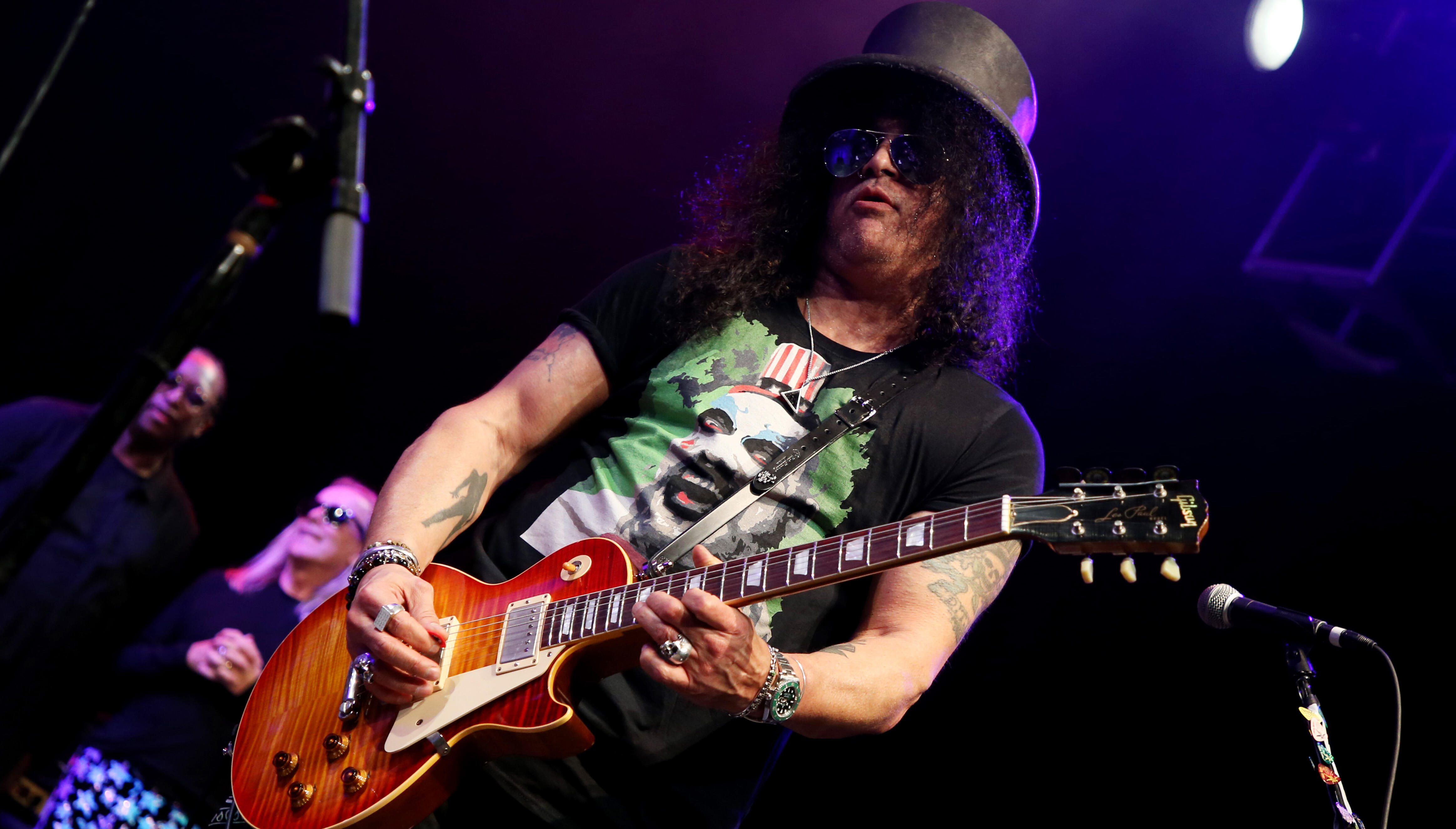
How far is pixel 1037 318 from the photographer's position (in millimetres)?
4168

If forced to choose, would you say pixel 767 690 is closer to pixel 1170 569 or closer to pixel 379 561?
pixel 1170 569

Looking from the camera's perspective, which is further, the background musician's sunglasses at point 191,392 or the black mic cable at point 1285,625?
the background musician's sunglasses at point 191,392

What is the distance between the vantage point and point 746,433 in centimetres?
245

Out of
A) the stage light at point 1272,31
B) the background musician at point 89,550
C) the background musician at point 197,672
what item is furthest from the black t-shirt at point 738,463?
the background musician at point 89,550

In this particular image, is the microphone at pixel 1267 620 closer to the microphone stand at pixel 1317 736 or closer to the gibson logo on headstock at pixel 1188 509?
the microphone stand at pixel 1317 736

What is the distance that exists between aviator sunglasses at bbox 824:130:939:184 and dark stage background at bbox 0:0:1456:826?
1082 mm

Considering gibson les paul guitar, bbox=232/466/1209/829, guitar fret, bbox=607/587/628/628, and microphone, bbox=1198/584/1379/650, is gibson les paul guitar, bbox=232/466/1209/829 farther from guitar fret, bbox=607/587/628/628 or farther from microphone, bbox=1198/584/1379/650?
microphone, bbox=1198/584/1379/650

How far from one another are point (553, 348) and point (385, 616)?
36.7 inches

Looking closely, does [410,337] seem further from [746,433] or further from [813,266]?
[746,433]

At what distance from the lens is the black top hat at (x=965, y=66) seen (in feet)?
9.27

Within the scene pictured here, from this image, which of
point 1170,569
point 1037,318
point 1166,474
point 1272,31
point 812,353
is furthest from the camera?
point 1037,318

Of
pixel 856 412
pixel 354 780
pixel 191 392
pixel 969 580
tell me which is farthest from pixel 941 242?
pixel 191 392

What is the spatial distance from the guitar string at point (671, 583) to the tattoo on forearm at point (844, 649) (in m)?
0.25

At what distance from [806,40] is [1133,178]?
1660 mm
